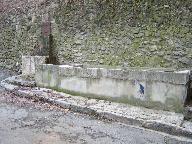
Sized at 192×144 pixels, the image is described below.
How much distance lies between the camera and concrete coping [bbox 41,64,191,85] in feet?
20.3

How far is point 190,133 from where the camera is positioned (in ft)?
17.6

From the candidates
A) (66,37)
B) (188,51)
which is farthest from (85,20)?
(188,51)

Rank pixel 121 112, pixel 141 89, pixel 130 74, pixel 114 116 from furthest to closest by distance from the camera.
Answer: pixel 130 74 < pixel 141 89 < pixel 121 112 < pixel 114 116

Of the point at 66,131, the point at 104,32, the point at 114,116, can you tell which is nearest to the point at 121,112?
the point at 114,116

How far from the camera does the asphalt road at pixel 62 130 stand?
5297mm

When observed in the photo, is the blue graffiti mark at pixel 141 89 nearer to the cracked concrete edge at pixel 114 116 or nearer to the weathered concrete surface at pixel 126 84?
the weathered concrete surface at pixel 126 84

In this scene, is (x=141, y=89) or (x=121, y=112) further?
(x=141, y=89)

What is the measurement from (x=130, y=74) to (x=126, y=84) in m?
0.25

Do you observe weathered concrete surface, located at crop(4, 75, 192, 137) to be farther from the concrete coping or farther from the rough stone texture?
the rough stone texture

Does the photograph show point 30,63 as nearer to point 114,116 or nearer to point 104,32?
point 104,32

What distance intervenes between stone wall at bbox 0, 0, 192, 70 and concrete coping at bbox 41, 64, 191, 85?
166cm

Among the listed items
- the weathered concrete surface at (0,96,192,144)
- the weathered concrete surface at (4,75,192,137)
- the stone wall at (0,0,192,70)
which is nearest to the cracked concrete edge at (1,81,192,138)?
the weathered concrete surface at (4,75,192,137)

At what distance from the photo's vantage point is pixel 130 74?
22.4ft

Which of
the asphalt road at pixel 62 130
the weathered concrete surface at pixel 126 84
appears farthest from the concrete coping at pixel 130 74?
the asphalt road at pixel 62 130
